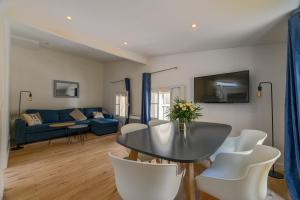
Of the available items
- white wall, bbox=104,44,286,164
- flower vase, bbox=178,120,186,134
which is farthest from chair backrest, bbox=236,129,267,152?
white wall, bbox=104,44,286,164

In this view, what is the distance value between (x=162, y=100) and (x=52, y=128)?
3.33 m

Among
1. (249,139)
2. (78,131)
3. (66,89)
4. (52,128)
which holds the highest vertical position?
(66,89)

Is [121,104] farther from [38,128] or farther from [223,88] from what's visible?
[223,88]

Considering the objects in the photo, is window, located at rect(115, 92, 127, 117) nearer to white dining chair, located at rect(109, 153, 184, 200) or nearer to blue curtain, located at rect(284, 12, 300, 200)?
blue curtain, located at rect(284, 12, 300, 200)

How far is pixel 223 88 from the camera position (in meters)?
3.71

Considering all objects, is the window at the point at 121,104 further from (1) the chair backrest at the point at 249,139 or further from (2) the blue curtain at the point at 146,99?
(1) the chair backrest at the point at 249,139

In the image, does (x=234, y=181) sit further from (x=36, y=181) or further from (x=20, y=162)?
(x=20, y=162)

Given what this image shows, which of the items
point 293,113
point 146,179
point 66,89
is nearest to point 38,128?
point 66,89

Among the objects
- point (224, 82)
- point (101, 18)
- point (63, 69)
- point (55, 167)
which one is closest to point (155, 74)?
point (224, 82)

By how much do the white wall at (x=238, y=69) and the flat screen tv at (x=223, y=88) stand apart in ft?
0.75

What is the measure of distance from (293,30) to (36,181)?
4229 mm

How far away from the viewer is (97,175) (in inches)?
100

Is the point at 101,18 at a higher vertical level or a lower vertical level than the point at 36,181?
higher

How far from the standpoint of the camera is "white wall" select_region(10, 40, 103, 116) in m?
4.54
